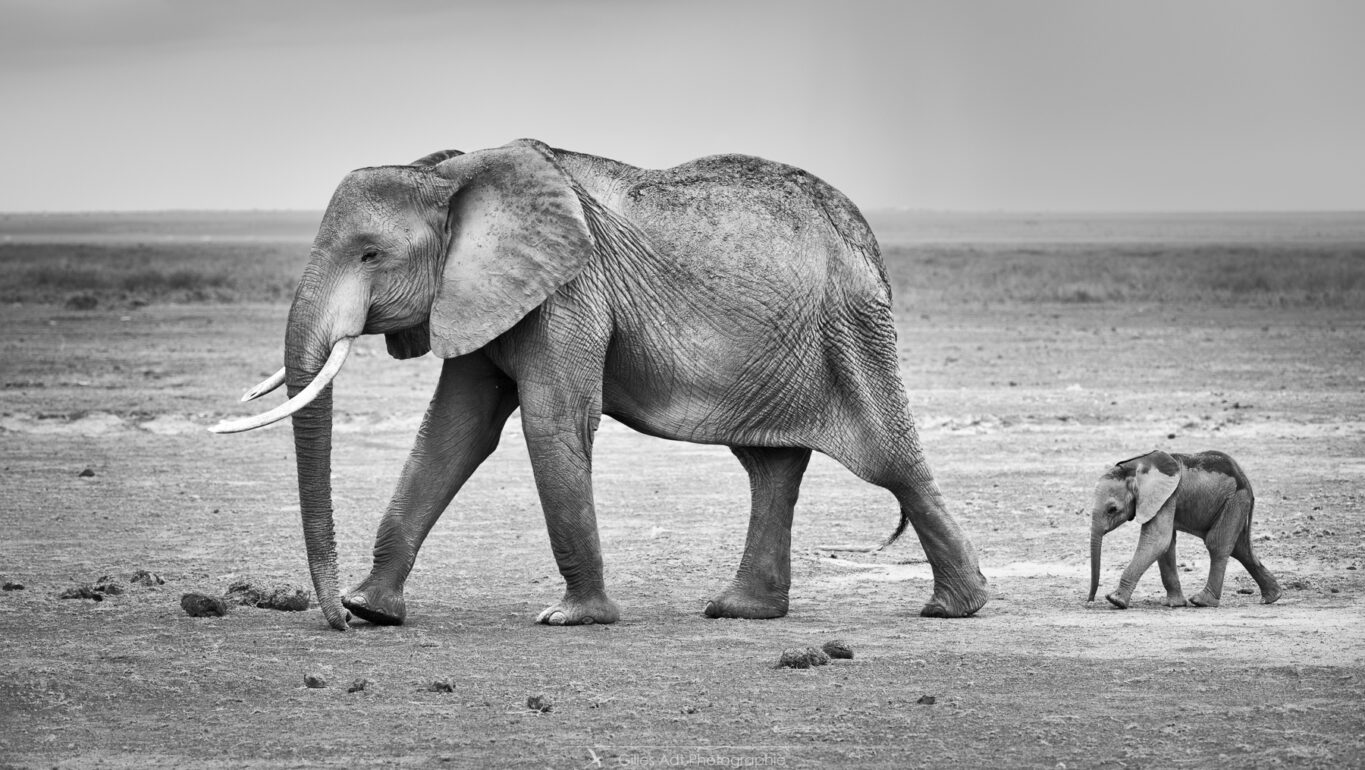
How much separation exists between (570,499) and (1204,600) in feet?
12.1

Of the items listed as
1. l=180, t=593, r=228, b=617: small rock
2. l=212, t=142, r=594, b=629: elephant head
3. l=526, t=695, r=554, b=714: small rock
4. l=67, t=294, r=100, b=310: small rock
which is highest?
l=212, t=142, r=594, b=629: elephant head

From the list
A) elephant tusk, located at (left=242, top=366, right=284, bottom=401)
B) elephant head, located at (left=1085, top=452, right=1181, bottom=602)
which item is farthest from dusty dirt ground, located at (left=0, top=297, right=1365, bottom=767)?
elephant tusk, located at (left=242, top=366, right=284, bottom=401)

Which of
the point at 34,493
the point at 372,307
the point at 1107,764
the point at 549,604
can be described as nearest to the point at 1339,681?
the point at 1107,764

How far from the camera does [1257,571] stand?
9.91 m

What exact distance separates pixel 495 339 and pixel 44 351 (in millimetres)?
19122

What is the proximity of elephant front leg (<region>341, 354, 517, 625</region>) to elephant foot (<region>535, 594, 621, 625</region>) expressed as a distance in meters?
0.80

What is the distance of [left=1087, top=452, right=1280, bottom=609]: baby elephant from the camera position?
32.4 ft

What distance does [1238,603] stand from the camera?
10.0 metres

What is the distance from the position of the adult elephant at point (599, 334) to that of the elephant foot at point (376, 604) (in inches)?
0.4

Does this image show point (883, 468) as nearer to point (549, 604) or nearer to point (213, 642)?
point (549, 604)

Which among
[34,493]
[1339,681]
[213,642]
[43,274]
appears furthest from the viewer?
[43,274]

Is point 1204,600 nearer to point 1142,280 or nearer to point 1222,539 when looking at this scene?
point 1222,539

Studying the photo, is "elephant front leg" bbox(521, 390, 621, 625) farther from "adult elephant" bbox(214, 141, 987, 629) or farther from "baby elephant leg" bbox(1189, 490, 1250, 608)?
"baby elephant leg" bbox(1189, 490, 1250, 608)

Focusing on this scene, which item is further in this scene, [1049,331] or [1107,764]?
[1049,331]
